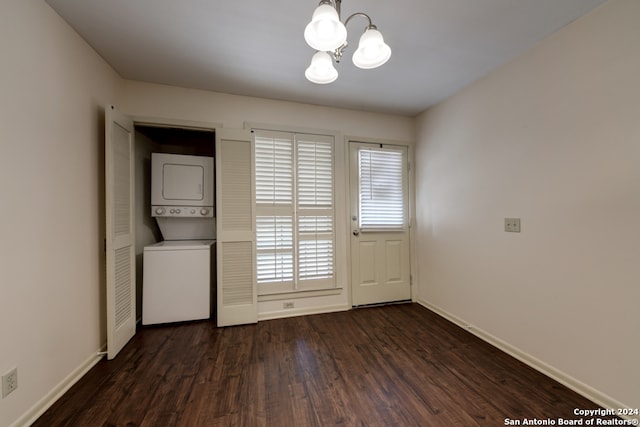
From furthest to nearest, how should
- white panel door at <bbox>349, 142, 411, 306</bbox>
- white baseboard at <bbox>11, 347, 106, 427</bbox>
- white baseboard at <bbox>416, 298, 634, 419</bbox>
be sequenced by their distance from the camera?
white panel door at <bbox>349, 142, 411, 306</bbox>, white baseboard at <bbox>416, 298, 634, 419</bbox>, white baseboard at <bbox>11, 347, 106, 427</bbox>

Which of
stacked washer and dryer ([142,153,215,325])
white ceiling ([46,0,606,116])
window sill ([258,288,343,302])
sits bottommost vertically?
window sill ([258,288,343,302])

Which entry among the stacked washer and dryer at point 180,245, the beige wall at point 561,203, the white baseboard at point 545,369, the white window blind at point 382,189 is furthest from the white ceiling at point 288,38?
the white baseboard at point 545,369

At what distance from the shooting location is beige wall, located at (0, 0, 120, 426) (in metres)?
1.30

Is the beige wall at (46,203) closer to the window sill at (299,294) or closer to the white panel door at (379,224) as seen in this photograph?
the window sill at (299,294)

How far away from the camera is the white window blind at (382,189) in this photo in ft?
10.4

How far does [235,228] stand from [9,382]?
1699mm

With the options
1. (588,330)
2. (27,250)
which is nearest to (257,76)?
(27,250)

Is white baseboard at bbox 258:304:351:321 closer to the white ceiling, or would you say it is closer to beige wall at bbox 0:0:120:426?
beige wall at bbox 0:0:120:426

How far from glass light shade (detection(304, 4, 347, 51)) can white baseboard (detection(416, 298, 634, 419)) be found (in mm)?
2580

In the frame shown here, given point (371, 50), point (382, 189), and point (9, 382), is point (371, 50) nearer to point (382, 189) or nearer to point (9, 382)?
point (382, 189)

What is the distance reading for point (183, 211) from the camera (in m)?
2.87


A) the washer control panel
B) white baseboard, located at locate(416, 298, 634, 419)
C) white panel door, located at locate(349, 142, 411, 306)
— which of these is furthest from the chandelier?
white baseboard, located at locate(416, 298, 634, 419)

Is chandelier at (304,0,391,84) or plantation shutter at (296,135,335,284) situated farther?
plantation shutter at (296,135,335,284)

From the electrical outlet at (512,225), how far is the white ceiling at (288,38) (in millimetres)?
1388
